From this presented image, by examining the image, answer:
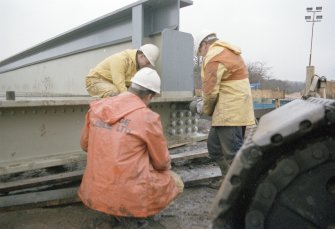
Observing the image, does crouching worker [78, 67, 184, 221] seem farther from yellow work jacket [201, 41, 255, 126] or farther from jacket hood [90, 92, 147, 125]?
yellow work jacket [201, 41, 255, 126]

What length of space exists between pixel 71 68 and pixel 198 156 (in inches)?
184

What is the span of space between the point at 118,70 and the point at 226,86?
1323 mm

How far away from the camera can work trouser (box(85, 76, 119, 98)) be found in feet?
14.3

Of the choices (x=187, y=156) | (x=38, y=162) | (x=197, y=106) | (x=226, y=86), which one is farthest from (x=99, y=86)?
(x=226, y=86)

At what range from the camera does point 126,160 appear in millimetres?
2711

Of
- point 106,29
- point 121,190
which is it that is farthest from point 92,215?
point 106,29

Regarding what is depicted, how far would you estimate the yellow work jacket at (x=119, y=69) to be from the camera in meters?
4.25

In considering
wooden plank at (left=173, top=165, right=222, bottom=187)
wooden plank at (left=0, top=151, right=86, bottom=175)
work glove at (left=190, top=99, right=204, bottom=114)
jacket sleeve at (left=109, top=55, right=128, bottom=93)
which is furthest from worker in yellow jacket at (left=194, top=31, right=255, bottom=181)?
wooden plank at (left=0, top=151, right=86, bottom=175)

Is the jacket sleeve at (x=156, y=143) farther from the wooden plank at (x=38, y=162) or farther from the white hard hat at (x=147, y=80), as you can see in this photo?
the wooden plank at (x=38, y=162)

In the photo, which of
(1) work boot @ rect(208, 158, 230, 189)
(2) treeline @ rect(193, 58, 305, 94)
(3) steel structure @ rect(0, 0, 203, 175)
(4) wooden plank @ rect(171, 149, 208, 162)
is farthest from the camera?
(2) treeline @ rect(193, 58, 305, 94)

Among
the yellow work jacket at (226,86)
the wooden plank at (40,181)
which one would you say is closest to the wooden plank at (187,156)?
the yellow work jacket at (226,86)

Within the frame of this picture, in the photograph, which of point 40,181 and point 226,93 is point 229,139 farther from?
point 40,181

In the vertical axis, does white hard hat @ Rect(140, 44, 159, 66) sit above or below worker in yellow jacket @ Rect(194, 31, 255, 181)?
above

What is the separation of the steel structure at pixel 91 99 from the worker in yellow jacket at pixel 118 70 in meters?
0.18
